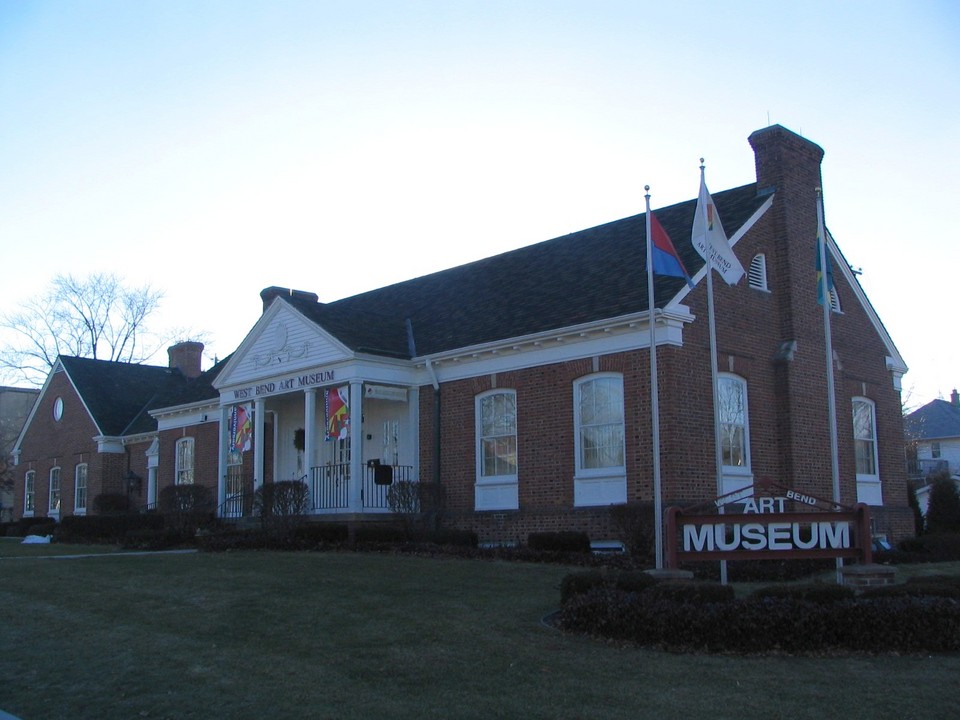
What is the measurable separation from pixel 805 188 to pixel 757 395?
17.7ft

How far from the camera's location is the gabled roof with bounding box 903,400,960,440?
206 ft

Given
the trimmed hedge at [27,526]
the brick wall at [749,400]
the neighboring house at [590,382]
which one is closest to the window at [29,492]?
the trimmed hedge at [27,526]

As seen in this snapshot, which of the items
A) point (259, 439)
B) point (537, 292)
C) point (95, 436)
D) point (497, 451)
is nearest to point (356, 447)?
point (497, 451)

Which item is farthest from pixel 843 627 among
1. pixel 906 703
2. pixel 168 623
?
pixel 168 623

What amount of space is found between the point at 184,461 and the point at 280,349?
968cm

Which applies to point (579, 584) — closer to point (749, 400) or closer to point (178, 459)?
point (749, 400)

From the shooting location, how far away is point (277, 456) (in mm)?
28484

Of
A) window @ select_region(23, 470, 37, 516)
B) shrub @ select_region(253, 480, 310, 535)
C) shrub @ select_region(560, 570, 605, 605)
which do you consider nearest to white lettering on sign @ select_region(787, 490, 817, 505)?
shrub @ select_region(560, 570, 605, 605)

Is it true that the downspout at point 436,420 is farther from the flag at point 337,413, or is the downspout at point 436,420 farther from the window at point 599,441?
the window at point 599,441

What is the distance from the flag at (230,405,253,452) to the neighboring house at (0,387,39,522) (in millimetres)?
39412

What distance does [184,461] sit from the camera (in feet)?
109

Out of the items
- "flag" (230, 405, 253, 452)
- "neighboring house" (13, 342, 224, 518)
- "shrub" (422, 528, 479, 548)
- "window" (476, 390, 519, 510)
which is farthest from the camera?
"neighboring house" (13, 342, 224, 518)

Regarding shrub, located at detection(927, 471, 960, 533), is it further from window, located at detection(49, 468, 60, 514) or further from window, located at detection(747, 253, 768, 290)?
window, located at detection(49, 468, 60, 514)

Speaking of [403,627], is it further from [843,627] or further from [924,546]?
[924,546]
